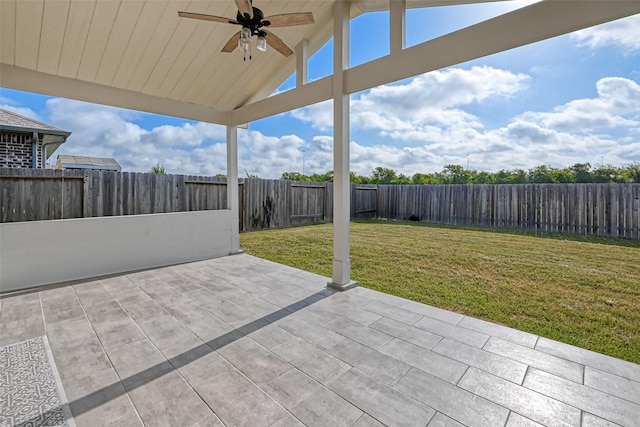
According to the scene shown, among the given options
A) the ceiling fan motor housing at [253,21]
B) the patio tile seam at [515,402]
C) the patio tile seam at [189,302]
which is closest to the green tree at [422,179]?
the patio tile seam at [189,302]

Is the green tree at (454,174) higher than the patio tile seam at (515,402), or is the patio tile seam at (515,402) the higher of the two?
the green tree at (454,174)

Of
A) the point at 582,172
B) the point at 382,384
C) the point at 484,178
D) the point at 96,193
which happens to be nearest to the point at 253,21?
the point at 382,384

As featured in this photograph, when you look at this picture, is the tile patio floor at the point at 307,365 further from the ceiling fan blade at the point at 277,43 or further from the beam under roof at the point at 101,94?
the ceiling fan blade at the point at 277,43

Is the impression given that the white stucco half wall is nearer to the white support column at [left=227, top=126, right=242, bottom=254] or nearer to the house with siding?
the white support column at [left=227, top=126, right=242, bottom=254]

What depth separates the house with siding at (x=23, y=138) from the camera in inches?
239

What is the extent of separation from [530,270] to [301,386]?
4.05 metres

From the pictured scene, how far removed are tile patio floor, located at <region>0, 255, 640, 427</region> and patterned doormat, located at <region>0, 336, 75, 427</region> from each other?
0.07m

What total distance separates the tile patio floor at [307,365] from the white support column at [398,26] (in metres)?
2.52

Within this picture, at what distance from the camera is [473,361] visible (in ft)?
6.47

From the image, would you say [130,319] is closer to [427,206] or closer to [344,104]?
[344,104]

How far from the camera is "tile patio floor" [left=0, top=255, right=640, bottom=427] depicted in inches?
59.1

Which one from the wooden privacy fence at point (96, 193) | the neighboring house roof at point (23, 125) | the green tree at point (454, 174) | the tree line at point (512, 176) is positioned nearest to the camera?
the wooden privacy fence at point (96, 193)

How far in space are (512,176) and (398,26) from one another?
48.1 feet

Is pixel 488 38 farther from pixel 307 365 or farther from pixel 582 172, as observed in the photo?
pixel 582 172
